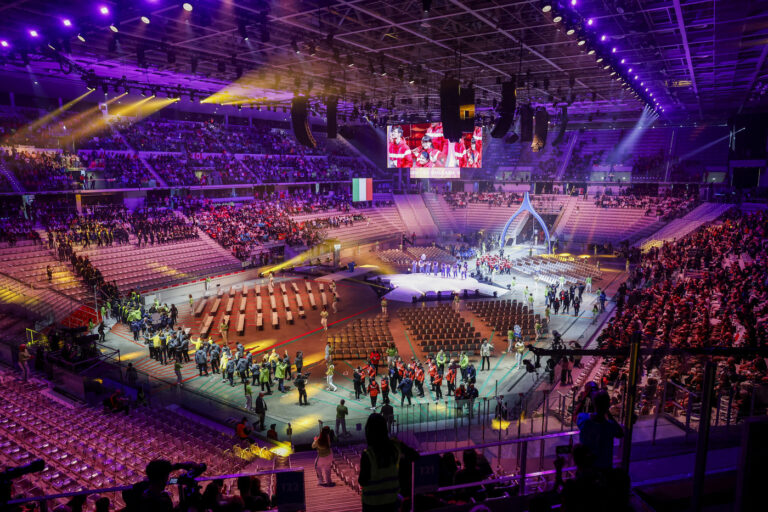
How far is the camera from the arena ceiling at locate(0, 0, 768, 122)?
14.2m

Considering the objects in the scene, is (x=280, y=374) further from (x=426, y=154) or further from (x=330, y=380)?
(x=426, y=154)

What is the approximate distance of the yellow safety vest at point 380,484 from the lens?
3.79 m

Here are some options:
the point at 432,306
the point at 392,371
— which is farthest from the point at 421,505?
the point at 432,306

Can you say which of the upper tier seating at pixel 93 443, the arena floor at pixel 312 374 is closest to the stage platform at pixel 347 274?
the arena floor at pixel 312 374

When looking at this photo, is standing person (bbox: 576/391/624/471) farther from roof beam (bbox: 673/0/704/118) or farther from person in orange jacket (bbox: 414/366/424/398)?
roof beam (bbox: 673/0/704/118)

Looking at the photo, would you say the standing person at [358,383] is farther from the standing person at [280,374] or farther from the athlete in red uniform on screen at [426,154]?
the athlete in red uniform on screen at [426,154]

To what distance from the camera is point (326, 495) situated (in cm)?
791

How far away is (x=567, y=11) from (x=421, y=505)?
46.5 feet

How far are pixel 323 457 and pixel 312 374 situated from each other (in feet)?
26.3

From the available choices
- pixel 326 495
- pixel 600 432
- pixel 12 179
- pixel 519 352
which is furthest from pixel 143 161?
pixel 600 432

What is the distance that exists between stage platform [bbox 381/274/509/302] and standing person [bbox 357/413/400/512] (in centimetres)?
2201

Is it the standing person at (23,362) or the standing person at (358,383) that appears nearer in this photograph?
the standing person at (23,362)

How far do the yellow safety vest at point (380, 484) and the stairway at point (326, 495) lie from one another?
2754 mm

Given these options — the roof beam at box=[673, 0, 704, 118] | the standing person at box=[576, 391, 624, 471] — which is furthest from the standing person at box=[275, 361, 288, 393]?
the roof beam at box=[673, 0, 704, 118]
